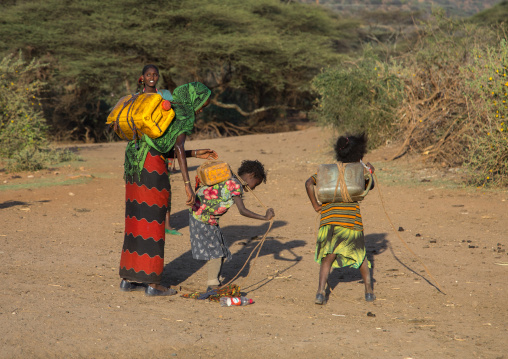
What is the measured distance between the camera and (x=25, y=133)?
1169cm

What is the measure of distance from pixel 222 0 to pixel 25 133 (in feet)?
41.2

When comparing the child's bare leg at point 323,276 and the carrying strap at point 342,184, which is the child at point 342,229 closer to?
the child's bare leg at point 323,276

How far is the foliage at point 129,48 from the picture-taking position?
772 inches

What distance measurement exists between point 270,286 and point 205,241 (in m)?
0.84

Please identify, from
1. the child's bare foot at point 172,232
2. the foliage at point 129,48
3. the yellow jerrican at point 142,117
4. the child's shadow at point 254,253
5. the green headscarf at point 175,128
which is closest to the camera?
the yellow jerrican at point 142,117

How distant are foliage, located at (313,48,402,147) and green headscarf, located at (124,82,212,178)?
7762 millimetres

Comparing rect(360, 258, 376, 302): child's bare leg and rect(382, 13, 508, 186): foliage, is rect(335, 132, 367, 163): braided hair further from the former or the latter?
rect(382, 13, 508, 186): foliage

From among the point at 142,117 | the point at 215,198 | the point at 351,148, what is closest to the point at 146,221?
the point at 215,198

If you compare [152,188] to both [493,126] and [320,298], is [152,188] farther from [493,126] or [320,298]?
[493,126]

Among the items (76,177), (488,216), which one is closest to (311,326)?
(488,216)

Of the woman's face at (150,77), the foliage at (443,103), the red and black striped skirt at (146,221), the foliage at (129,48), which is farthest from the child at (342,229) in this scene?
the foliage at (129,48)

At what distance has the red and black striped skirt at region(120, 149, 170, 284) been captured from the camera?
4359mm

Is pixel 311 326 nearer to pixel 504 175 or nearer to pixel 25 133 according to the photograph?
pixel 504 175

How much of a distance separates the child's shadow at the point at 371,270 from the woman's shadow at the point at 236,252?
20.6 inches
